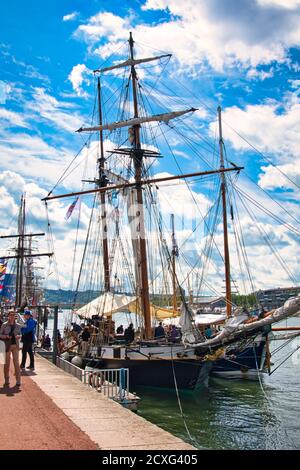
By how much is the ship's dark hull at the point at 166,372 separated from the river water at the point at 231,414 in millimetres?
357

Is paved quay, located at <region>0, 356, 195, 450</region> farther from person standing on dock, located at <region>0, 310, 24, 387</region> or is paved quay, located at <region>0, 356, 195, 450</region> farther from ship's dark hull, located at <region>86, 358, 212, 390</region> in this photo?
ship's dark hull, located at <region>86, 358, 212, 390</region>

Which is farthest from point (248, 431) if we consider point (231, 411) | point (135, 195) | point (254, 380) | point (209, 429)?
point (135, 195)

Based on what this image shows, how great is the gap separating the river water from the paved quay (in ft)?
13.8

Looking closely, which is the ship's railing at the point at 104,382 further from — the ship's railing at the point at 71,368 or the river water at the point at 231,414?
the river water at the point at 231,414

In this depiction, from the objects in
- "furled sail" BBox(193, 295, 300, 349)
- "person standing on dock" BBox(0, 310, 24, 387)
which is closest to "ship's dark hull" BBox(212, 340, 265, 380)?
"furled sail" BBox(193, 295, 300, 349)

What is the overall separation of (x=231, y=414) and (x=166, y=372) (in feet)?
11.5

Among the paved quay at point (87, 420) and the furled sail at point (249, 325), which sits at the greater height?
the furled sail at point (249, 325)

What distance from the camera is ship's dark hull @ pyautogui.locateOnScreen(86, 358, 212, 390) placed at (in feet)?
70.9

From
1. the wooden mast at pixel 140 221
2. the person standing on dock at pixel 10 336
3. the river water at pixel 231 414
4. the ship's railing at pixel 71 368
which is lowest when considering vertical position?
the river water at pixel 231 414

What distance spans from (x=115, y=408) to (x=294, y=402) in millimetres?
13701

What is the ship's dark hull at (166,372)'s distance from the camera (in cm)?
2162

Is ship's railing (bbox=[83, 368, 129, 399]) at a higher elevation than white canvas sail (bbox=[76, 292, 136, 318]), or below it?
below

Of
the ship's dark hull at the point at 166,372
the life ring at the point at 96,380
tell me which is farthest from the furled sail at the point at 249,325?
the life ring at the point at 96,380
